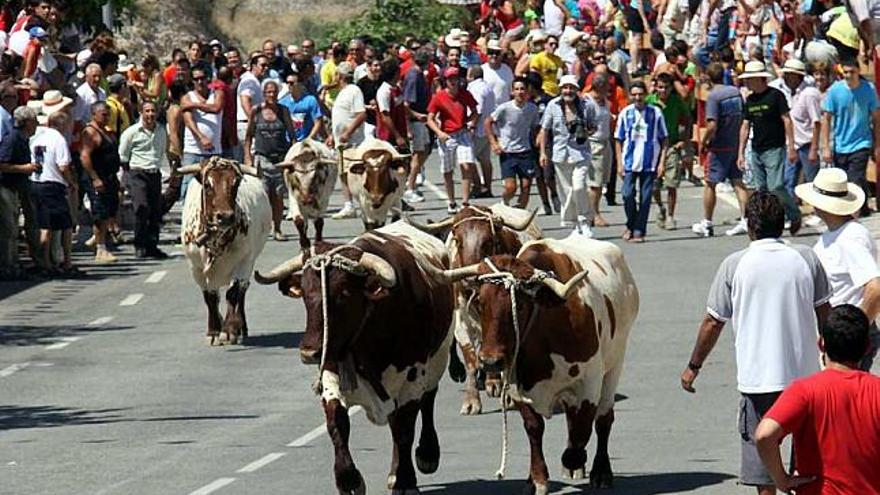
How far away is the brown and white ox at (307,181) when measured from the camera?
28438 millimetres

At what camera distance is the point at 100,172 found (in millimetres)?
29094

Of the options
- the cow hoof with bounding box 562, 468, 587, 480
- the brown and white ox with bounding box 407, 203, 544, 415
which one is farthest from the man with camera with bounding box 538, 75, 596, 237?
the cow hoof with bounding box 562, 468, 587, 480

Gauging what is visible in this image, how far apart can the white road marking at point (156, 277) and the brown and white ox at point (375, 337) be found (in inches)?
476

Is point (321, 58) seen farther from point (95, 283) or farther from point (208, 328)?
point (208, 328)

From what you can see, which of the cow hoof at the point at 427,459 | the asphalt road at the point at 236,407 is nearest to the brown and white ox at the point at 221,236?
the asphalt road at the point at 236,407

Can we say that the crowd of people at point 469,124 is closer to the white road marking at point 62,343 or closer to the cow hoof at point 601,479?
the white road marking at point 62,343

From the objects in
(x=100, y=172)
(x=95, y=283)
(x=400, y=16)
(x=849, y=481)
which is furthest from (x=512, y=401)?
(x=400, y=16)

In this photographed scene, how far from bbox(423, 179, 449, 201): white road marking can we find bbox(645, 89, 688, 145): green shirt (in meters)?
3.90

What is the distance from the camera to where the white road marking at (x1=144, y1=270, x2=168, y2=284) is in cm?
2714

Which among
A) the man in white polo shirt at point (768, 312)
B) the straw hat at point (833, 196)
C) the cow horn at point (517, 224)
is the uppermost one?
the straw hat at point (833, 196)

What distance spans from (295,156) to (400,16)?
28224mm

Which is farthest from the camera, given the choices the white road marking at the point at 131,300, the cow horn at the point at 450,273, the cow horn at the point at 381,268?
the white road marking at the point at 131,300

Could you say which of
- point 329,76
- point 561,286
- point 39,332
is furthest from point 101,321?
point 329,76

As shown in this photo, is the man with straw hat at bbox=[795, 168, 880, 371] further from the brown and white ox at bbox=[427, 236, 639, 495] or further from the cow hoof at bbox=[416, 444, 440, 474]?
the cow hoof at bbox=[416, 444, 440, 474]
